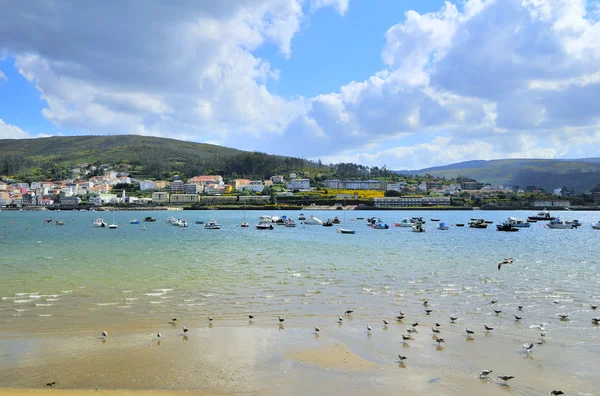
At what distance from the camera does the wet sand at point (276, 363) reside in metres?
8.54

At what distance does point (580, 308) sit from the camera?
14.8m

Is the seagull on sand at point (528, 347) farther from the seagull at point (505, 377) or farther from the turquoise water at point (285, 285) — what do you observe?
the seagull at point (505, 377)

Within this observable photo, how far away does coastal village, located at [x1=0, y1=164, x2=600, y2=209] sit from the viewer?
14888cm

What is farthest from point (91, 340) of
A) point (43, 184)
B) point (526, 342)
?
point (43, 184)

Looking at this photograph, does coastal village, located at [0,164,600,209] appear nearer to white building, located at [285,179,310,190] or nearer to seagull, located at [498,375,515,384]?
white building, located at [285,179,310,190]

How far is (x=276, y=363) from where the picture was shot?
9781 mm

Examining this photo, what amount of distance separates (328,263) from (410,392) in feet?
57.7

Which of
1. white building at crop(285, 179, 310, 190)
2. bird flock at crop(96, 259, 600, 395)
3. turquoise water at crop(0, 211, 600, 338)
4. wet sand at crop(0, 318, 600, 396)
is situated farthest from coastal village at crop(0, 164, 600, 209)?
wet sand at crop(0, 318, 600, 396)

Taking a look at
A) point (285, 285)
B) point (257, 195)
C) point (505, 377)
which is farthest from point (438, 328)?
point (257, 195)

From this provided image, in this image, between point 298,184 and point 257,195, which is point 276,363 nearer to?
point 257,195

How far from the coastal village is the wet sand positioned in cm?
12221

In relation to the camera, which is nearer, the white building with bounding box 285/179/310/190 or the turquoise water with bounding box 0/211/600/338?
the turquoise water with bounding box 0/211/600/338

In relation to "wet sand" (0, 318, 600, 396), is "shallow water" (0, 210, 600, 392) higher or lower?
lower

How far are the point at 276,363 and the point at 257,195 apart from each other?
14784 centimetres
